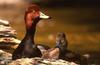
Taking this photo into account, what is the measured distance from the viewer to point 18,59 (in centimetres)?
598

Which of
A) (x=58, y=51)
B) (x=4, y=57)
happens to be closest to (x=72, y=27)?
(x=4, y=57)

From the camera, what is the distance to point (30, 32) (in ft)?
20.0

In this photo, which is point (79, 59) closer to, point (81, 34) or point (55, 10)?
point (81, 34)

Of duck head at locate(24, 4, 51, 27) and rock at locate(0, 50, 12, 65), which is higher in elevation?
duck head at locate(24, 4, 51, 27)

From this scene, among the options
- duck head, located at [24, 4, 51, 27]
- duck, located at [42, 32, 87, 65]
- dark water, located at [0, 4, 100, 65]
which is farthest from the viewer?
dark water, located at [0, 4, 100, 65]

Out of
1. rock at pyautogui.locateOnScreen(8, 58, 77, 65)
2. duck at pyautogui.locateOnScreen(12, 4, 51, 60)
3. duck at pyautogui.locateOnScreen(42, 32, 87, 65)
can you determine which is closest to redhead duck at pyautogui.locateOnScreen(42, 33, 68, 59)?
duck at pyautogui.locateOnScreen(42, 32, 87, 65)

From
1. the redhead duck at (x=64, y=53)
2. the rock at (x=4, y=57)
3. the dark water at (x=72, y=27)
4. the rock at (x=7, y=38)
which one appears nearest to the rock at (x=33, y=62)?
the rock at (x=4, y=57)

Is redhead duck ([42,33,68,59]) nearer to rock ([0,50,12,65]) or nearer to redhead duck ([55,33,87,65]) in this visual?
redhead duck ([55,33,87,65])

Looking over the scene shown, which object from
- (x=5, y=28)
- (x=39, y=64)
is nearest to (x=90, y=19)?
(x=5, y=28)

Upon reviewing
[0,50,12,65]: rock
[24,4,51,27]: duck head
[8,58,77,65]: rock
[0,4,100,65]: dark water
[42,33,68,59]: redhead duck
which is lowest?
[0,4,100,65]: dark water

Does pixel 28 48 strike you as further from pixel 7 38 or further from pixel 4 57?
pixel 7 38

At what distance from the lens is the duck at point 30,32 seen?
5.99m

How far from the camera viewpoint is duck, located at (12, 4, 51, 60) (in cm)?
599

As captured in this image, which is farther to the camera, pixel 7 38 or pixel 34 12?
pixel 7 38
